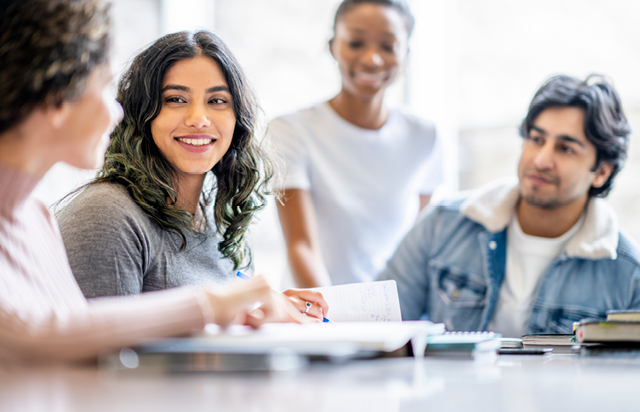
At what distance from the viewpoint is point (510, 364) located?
0.84 meters

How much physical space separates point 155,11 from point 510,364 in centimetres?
332

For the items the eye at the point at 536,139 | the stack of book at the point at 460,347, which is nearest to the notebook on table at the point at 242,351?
the stack of book at the point at 460,347

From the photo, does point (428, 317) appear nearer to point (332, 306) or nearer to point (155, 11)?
point (332, 306)

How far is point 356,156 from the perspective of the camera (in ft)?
7.02

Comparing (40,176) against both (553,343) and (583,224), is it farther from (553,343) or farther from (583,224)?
(583,224)

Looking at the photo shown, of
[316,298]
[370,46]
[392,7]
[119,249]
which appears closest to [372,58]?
[370,46]

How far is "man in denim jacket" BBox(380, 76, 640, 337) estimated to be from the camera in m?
1.84

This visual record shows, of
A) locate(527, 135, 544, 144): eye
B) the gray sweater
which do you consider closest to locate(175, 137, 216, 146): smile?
the gray sweater

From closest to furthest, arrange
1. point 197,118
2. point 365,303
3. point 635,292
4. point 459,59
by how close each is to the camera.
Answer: point 365,303 → point 197,118 → point 635,292 → point 459,59

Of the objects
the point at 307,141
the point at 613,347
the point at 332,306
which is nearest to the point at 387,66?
the point at 307,141

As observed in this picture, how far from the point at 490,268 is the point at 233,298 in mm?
1356

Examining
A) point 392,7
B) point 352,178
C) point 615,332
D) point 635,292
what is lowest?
point 635,292

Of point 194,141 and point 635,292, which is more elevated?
point 194,141

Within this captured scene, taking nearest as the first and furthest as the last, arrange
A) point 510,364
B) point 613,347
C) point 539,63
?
1. point 510,364
2. point 613,347
3. point 539,63
